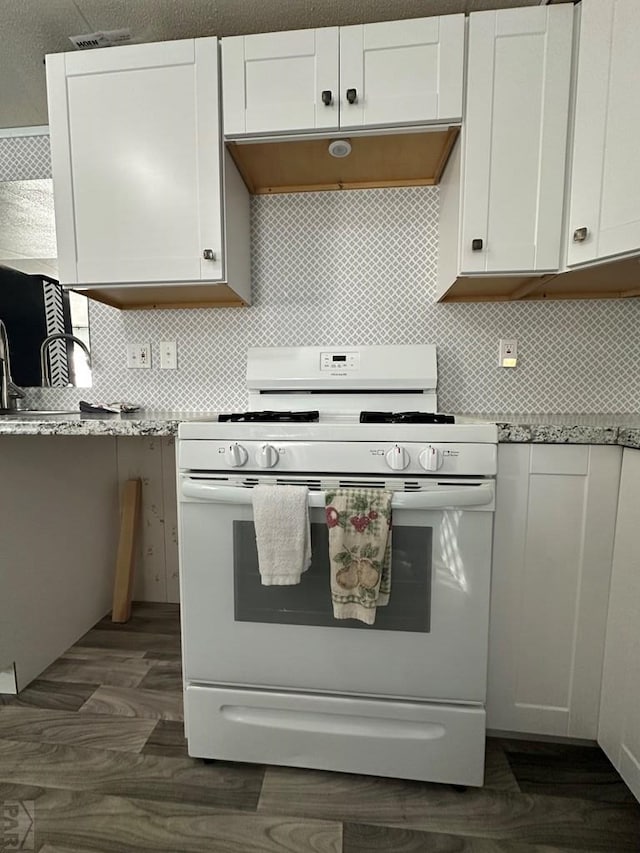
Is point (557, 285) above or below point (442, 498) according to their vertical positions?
above

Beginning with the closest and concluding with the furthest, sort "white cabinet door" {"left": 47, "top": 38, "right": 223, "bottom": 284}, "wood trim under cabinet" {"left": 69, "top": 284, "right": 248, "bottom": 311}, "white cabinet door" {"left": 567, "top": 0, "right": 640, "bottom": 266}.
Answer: "white cabinet door" {"left": 567, "top": 0, "right": 640, "bottom": 266} → "white cabinet door" {"left": 47, "top": 38, "right": 223, "bottom": 284} → "wood trim under cabinet" {"left": 69, "top": 284, "right": 248, "bottom": 311}

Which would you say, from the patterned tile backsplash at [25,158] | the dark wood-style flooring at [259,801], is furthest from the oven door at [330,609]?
the patterned tile backsplash at [25,158]

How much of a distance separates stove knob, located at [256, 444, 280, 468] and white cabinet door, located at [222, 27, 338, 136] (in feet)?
3.26

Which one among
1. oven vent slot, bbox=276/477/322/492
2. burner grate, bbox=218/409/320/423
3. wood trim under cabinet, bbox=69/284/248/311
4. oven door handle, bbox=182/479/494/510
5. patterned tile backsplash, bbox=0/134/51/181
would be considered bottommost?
oven door handle, bbox=182/479/494/510

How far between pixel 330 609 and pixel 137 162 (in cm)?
149

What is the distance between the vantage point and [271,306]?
1.66 metres

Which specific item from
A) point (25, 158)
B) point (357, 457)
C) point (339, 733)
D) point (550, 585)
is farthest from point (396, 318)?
point (25, 158)

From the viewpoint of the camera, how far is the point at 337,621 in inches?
40.4

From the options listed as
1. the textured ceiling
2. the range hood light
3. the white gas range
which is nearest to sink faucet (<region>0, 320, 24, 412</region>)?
the textured ceiling

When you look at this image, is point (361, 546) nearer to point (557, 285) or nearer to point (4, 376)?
point (557, 285)

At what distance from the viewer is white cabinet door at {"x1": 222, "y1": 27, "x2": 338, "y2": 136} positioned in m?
1.20

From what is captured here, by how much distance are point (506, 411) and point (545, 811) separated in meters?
1.18

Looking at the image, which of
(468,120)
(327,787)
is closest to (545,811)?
(327,787)

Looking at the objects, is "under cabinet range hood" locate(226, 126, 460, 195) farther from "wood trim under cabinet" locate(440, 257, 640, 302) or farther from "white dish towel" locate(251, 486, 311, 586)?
"white dish towel" locate(251, 486, 311, 586)
